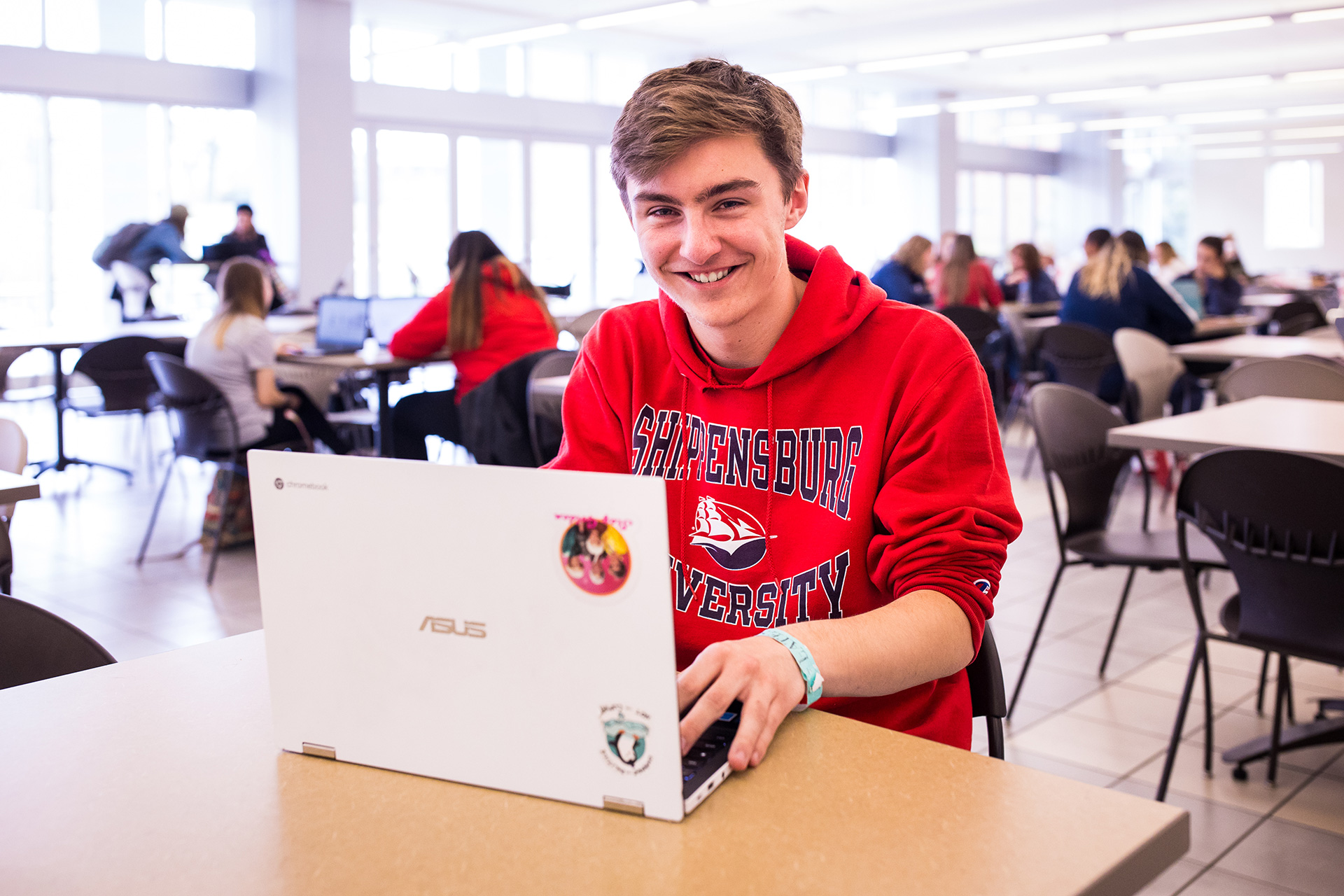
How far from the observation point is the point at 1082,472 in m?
2.75

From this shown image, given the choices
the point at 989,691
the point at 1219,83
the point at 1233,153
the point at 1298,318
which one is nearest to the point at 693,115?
the point at 989,691

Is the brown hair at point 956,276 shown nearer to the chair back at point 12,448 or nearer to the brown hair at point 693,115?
the chair back at point 12,448

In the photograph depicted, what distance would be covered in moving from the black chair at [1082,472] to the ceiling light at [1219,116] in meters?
14.7

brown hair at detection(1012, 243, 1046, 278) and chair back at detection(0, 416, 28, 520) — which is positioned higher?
brown hair at detection(1012, 243, 1046, 278)

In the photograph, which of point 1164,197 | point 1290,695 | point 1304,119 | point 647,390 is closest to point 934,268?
point 1290,695

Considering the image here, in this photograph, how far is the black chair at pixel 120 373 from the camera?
197 inches

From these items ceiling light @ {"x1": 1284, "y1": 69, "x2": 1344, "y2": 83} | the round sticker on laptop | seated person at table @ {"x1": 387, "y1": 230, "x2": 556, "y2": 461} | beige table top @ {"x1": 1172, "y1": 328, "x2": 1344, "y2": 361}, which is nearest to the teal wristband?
the round sticker on laptop

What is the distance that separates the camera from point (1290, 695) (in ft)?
8.47

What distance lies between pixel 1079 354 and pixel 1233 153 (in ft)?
57.0

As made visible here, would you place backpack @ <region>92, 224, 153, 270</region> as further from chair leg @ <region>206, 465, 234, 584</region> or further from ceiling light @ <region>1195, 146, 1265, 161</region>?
ceiling light @ <region>1195, 146, 1265, 161</region>

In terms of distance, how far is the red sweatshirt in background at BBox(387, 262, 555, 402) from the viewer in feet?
14.3

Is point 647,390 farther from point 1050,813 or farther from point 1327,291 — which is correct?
point 1327,291

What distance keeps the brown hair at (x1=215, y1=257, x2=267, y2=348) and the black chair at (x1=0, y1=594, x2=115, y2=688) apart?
3.31 metres

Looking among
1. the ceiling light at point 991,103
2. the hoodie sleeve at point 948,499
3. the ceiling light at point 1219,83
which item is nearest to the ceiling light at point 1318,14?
the ceiling light at point 1219,83
